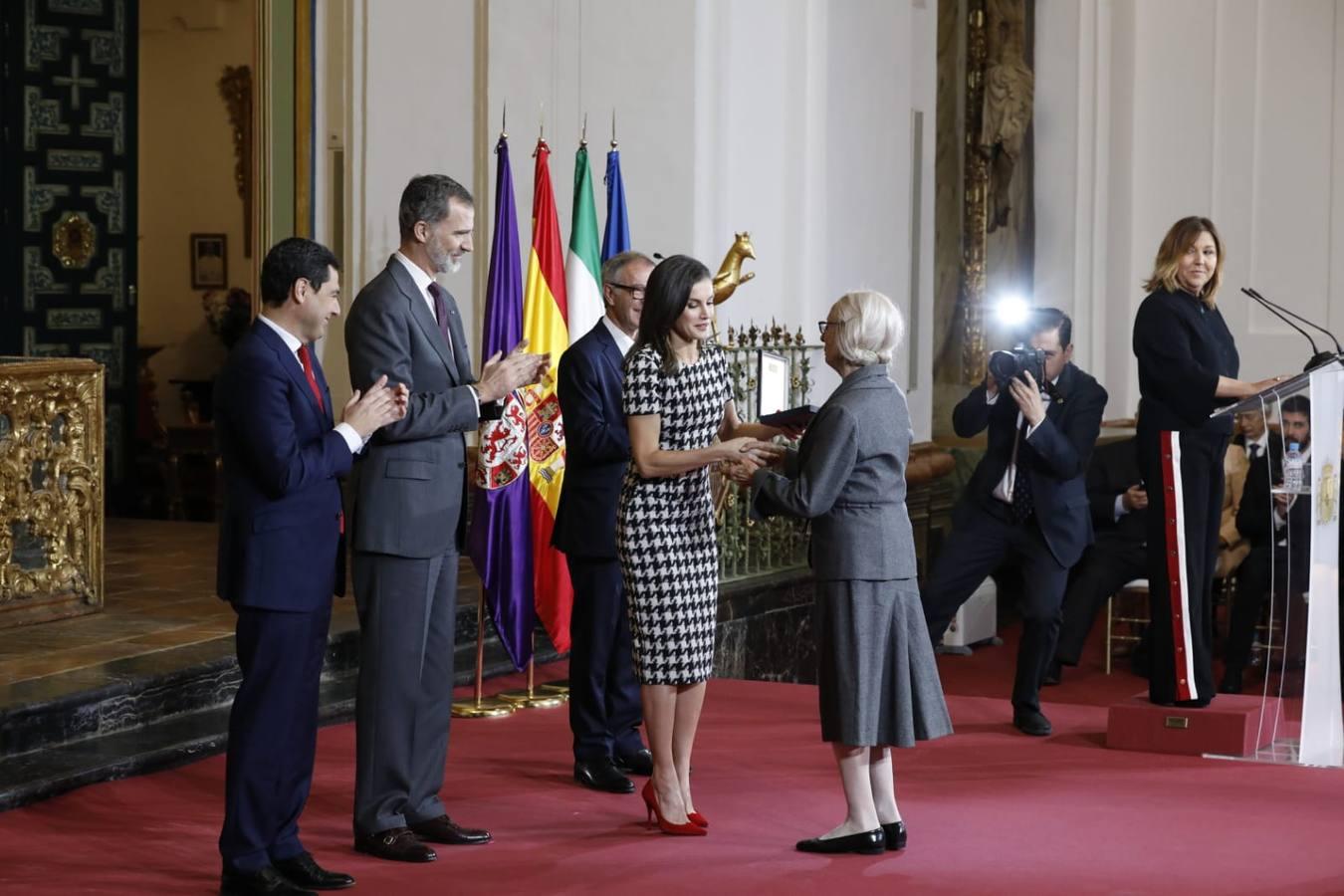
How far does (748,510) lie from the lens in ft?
29.4

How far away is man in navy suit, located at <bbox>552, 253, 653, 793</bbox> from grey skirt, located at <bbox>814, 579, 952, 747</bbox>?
0.94 m

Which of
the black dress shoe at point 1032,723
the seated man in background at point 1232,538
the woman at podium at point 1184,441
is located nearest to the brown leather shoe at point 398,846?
the black dress shoe at point 1032,723

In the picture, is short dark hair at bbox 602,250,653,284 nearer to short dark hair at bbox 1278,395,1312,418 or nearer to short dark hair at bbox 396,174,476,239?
short dark hair at bbox 396,174,476,239

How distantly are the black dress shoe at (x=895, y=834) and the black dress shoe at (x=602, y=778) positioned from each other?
968 mm

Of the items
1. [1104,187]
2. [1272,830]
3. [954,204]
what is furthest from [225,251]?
[1272,830]

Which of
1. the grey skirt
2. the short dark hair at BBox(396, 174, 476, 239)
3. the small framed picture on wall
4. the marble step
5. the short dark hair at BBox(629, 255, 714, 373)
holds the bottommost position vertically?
the marble step

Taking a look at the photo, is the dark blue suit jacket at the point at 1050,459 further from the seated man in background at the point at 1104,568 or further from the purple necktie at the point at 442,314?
the purple necktie at the point at 442,314

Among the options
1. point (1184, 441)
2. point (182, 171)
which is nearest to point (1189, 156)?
point (1184, 441)

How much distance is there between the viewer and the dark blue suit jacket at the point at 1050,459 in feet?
23.2

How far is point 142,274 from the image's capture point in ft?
48.1

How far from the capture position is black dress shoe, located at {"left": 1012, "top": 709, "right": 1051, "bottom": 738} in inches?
270

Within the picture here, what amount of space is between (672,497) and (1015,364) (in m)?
2.35

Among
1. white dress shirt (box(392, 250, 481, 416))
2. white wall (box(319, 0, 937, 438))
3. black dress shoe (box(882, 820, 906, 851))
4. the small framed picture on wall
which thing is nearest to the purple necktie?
white dress shirt (box(392, 250, 481, 416))

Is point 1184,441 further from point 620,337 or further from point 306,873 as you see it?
point 306,873
